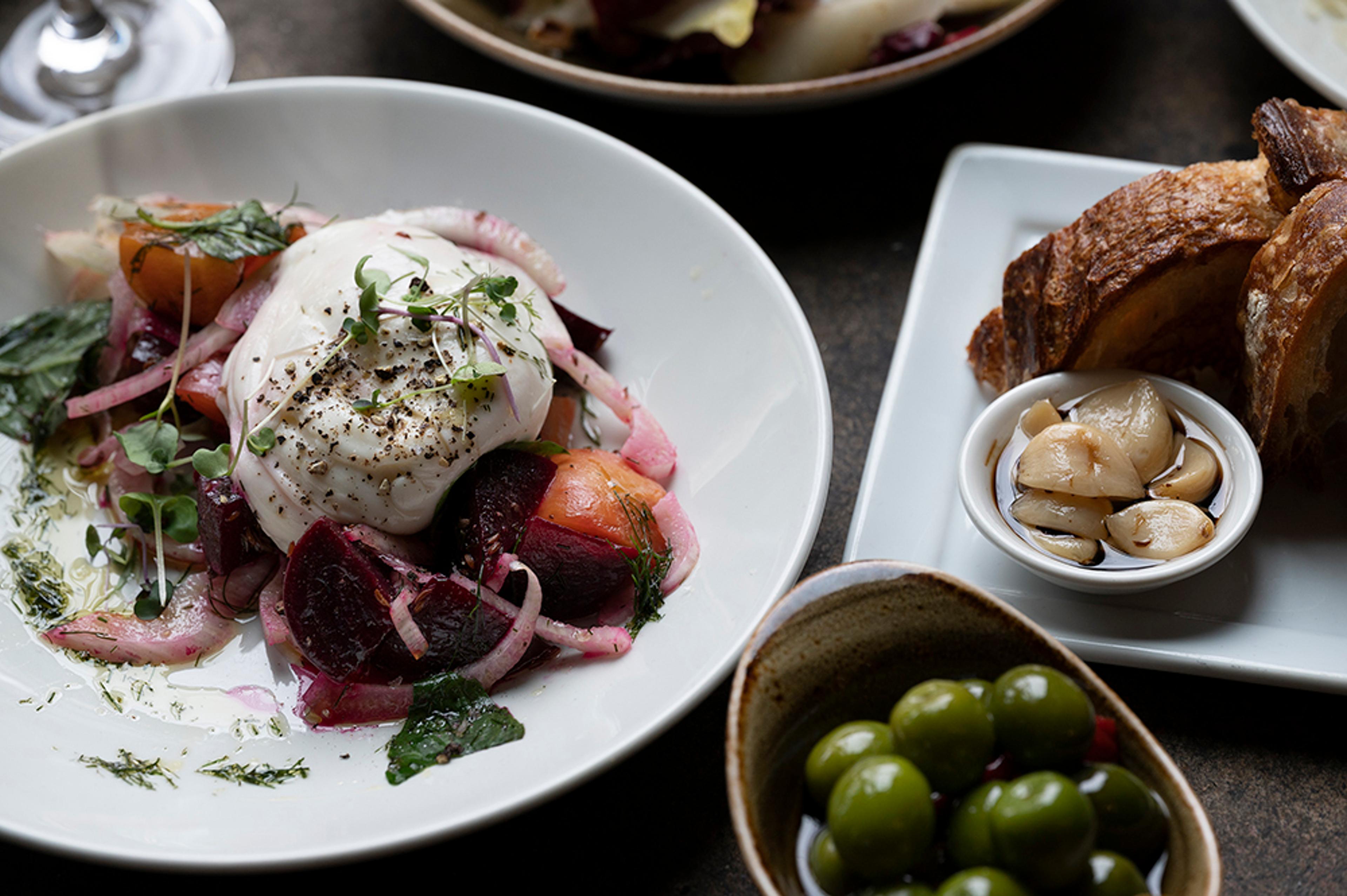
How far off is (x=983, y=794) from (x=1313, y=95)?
2.45 m

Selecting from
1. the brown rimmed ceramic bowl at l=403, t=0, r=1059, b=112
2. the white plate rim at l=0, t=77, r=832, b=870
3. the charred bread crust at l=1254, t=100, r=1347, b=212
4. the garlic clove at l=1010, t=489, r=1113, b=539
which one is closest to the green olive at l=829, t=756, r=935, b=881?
the white plate rim at l=0, t=77, r=832, b=870

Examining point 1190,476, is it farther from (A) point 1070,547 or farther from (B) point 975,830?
(B) point 975,830

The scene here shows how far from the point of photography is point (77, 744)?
182cm

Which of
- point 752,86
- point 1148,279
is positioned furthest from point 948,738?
point 752,86

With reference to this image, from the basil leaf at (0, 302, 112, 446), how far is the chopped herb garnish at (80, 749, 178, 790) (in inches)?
30.9

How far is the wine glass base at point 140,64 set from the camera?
3043mm

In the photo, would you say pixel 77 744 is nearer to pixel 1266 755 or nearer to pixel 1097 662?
pixel 1097 662

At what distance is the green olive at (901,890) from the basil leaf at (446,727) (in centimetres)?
69

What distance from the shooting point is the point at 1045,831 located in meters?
1.23

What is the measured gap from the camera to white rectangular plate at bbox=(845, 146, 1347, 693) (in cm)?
192

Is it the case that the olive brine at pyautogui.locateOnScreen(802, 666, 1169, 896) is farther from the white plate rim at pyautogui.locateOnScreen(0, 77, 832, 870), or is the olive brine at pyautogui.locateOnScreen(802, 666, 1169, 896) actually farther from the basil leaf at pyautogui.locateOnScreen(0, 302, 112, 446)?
the basil leaf at pyautogui.locateOnScreen(0, 302, 112, 446)

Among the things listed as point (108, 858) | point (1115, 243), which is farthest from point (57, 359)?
point (1115, 243)

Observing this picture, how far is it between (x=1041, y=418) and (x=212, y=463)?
1555mm

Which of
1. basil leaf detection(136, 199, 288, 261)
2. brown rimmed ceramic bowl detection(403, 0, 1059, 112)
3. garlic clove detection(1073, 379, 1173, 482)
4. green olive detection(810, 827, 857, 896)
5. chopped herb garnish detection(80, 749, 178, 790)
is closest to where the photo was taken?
green olive detection(810, 827, 857, 896)
